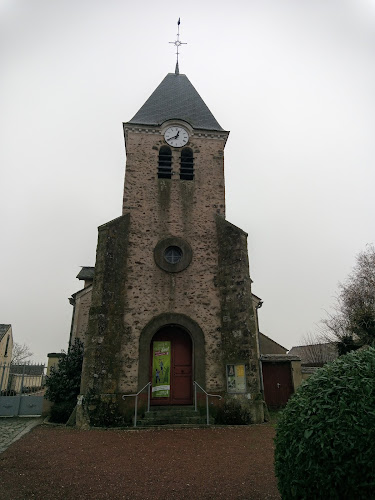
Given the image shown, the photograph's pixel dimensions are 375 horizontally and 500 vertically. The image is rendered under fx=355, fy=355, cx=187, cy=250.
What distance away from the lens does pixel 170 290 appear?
12242mm

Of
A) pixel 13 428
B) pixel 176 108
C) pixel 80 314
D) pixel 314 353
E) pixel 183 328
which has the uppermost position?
pixel 176 108

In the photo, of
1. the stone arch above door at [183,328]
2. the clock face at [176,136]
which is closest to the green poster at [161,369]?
the stone arch above door at [183,328]

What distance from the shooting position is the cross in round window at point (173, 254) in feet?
42.0

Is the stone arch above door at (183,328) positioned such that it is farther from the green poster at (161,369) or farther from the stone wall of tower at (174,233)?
the green poster at (161,369)

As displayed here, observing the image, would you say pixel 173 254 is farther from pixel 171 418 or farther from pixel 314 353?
pixel 314 353

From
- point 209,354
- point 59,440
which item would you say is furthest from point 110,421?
point 209,354

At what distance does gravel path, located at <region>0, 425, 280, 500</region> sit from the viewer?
4910 mm

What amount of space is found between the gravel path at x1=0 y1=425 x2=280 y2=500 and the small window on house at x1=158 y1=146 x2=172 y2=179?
30.4ft

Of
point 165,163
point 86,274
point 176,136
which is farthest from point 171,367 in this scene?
point 86,274

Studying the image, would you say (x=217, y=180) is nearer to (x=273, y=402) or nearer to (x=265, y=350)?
(x=273, y=402)

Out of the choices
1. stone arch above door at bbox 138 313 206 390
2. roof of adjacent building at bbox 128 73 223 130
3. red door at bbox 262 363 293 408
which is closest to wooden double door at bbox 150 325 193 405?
stone arch above door at bbox 138 313 206 390

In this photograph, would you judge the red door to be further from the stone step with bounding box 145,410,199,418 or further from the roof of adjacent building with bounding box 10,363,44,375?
the roof of adjacent building with bounding box 10,363,44,375

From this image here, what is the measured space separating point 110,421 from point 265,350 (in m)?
12.5

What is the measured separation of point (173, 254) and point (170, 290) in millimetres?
1428
